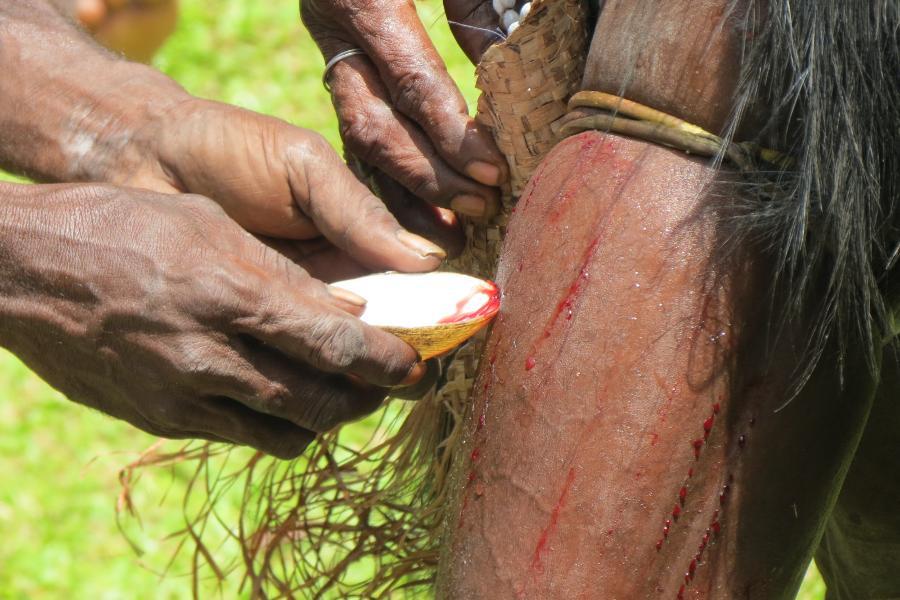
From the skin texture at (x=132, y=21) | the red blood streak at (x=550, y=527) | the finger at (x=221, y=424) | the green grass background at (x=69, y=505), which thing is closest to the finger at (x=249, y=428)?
the finger at (x=221, y=424)

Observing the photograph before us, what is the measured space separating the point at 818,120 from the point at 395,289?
0.53 metres

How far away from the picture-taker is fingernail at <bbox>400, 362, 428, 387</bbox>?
1.29m

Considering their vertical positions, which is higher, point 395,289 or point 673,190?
point 673,190

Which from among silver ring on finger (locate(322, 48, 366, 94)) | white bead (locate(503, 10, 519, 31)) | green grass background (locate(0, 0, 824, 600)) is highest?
white bead (locate(503, 10, 519, 31))

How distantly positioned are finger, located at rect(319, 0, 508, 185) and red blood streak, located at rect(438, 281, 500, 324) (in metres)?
0.26

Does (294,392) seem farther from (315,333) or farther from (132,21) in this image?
(132,21)

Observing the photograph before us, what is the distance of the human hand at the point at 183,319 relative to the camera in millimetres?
1209

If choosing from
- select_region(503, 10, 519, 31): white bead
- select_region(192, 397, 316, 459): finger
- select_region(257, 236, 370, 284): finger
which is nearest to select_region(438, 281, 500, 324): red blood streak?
select_region(192, 397, 316, 459): finger

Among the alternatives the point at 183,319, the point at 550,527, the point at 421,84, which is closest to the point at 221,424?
the point at 183,319

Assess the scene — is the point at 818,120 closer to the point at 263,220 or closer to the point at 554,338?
the point at 554,338

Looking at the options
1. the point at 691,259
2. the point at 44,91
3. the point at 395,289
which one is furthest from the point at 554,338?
the point at 44,91

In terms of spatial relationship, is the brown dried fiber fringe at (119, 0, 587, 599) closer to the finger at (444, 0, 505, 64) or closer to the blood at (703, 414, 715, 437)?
the finger at (444, 0, 505, 64)

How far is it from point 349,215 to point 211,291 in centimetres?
26

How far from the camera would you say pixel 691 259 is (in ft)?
3.53
